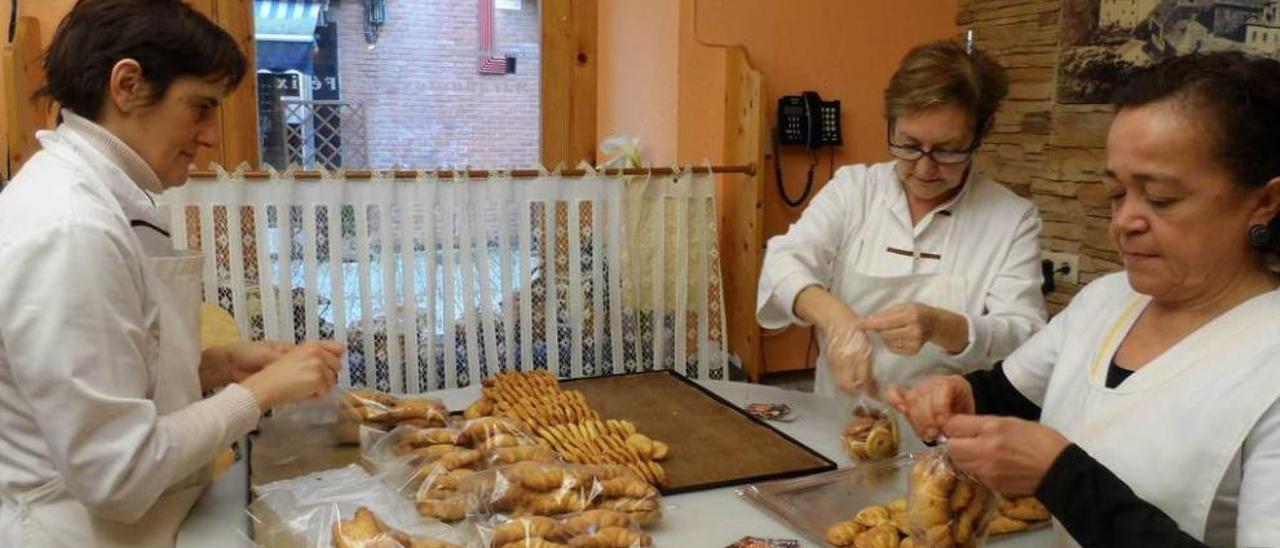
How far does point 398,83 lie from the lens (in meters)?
3.28

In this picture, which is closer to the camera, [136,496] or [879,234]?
[136,496]

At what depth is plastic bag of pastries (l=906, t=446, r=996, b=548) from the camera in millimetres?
1234

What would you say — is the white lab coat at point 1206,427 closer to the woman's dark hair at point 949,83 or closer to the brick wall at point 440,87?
the woman's dark hair at point 949,83

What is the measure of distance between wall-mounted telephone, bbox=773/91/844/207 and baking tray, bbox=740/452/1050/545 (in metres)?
1.52

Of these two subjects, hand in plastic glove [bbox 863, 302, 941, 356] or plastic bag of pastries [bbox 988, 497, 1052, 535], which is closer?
plastic bag of pastries [bbox 988, 497, 1052, 535]

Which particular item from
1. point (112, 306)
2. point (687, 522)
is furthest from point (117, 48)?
Answer: point (687, 522)

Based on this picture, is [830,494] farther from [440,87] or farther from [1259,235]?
[440,87]

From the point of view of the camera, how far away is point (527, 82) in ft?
11.2

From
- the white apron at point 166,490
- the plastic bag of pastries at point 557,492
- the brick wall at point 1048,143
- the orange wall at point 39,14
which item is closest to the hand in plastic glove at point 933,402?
the plastic bag of pastries at point 557,492

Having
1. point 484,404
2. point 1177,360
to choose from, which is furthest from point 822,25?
point 1177,360

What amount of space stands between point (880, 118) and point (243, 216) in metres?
1.96

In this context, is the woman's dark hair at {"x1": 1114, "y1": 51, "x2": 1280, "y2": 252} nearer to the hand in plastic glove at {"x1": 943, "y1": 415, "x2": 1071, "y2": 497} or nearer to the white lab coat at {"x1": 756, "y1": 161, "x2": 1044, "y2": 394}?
the hand in plastic glove at {"x1": 943, "y1": 415, "x2": 1071, "y2": 497}

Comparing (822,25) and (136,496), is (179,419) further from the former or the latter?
(822,25)

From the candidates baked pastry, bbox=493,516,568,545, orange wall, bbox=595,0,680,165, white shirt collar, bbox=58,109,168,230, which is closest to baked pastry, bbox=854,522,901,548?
baked pastry, bbox=493,516,568,545
